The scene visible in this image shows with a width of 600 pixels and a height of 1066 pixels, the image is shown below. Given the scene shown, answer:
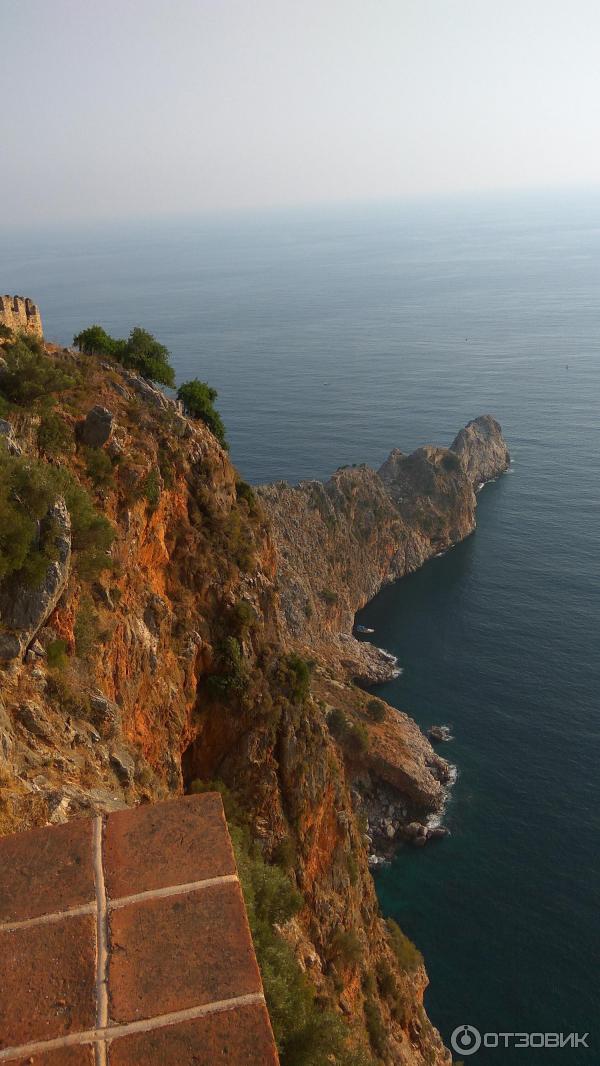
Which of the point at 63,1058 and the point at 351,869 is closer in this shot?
the point at 63,1058

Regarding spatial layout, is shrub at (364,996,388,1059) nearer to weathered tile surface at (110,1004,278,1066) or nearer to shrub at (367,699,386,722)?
weathered tile surface at (110,1004,278,1066)

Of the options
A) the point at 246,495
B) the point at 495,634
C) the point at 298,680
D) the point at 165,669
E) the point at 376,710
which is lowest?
the point at 376,710

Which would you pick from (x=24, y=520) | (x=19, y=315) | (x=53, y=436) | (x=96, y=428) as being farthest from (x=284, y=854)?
(x=19, y=315)

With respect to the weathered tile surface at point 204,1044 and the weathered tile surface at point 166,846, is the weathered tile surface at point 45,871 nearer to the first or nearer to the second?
the weathered tile surface at point 166,846

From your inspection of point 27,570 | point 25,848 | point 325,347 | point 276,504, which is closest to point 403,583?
point 276,504

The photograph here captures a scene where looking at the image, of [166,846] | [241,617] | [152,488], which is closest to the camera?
[166,846]

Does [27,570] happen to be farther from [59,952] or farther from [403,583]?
[403,583]

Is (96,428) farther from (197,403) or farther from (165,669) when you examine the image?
(197,403)

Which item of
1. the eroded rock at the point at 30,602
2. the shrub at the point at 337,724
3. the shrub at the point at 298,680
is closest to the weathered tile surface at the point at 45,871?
the eroded rock at the point at 30,602
